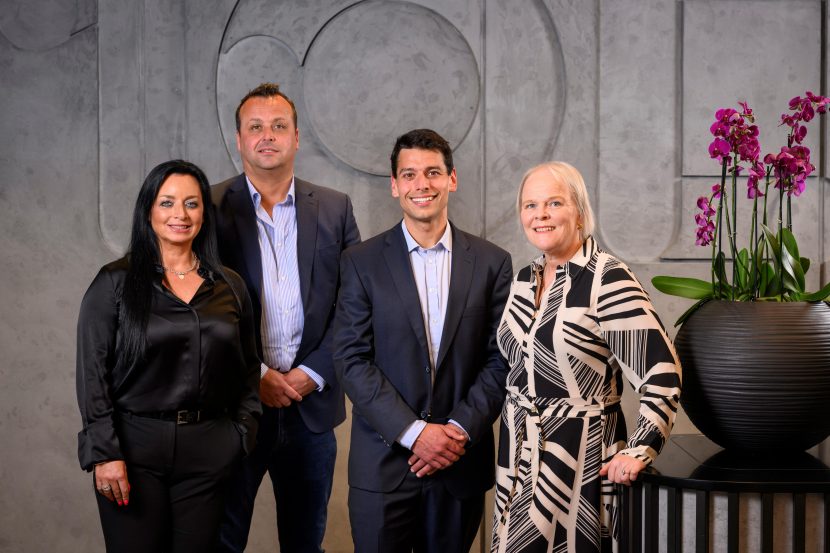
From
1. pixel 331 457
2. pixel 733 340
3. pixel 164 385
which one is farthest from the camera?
pixel 331 457

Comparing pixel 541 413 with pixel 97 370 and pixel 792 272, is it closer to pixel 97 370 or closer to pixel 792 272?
pixel 792 272

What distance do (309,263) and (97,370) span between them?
34.1 inches

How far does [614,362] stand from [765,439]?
0.42 meters

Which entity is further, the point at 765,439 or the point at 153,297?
the point at 153,297

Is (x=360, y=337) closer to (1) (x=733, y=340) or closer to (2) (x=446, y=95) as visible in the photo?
(1) (x=733, y=340)

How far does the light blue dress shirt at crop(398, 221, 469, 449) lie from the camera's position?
259cm

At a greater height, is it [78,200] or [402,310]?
[78,200]

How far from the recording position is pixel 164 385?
2.37m

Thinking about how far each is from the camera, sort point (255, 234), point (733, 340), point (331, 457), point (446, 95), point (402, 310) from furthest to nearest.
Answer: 1. point (446, 95)
2. point (331, 457)
3. point (255, 234)
4. point (402, 310)
5. point (733, 340)

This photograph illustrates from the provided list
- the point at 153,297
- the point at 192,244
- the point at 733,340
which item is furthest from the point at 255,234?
the point at 733,340

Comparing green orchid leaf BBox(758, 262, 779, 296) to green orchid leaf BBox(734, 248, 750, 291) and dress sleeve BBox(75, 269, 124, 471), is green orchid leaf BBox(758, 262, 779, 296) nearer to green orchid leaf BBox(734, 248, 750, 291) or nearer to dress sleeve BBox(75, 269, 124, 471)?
green orchid leaf BBox(734, 248, 750, 291)

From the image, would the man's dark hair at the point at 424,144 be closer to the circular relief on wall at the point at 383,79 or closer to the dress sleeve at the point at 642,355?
the dress sleeve at the point at 642,355

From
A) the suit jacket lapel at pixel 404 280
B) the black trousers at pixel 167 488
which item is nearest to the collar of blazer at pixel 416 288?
the suit jacket lapel at pixel 404 280

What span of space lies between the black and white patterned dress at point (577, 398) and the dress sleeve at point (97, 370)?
3.80 ft
